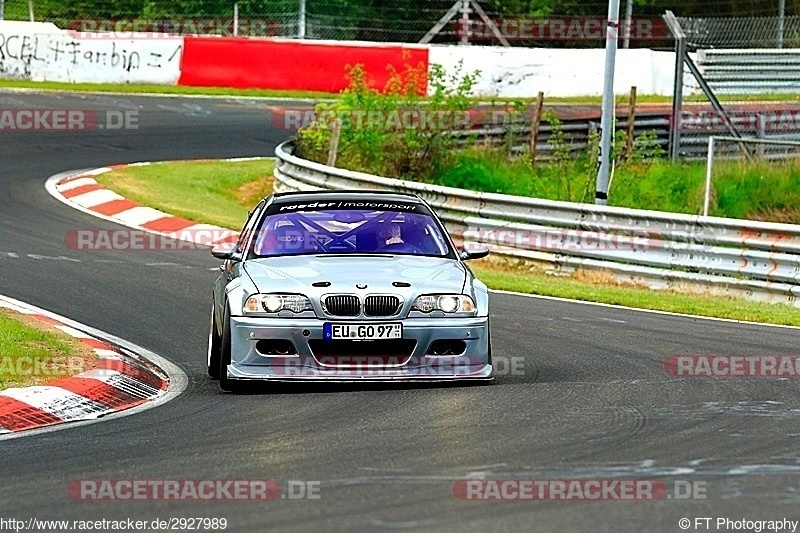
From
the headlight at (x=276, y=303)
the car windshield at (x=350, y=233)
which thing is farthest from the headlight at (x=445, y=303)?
the car windshield at (x=350, y=233)

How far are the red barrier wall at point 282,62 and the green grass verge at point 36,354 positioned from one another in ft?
73.6

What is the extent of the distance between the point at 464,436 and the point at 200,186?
53.4ft

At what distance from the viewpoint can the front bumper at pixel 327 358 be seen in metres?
9.66

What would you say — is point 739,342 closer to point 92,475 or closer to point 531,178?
point 92,475

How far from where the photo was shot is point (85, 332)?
12.1 metres

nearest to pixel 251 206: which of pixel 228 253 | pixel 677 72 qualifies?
pixel 677 72

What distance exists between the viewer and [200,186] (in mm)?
23688

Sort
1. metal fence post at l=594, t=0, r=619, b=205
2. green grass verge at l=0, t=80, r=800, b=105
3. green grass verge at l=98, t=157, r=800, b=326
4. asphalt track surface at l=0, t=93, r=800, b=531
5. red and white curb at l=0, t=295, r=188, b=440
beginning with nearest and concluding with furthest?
asphalt track surface at l=0, t=93, r=800, b=531 < red and white curb at l=0, t=295, r=188, b=440 < green grass verge at l=98, t=157, r=800, b=326 < metal fence post at l=594, t=0, r=619, b=205 < green grass verge at l=0, t=80, r=800, b=105

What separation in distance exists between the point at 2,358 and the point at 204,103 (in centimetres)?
2203

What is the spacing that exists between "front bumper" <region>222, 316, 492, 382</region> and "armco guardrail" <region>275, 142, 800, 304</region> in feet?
23.9

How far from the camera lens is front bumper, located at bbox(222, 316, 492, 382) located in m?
9.66

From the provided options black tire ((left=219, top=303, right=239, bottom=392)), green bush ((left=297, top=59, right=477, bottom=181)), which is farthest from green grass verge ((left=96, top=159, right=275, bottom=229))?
black tire ((left=219, top=303, right=239, bottom=392))

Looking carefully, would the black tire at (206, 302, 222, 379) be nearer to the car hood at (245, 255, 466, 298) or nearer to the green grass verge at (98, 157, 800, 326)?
the car hood at (245, 255, 466, 298)

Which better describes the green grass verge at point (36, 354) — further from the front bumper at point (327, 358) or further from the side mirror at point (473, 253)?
the side mirror at point (473, 253)
